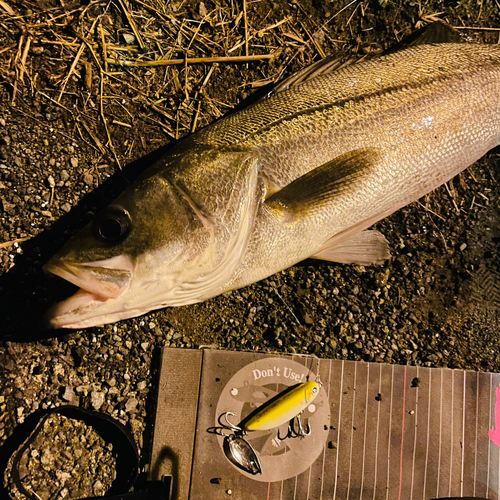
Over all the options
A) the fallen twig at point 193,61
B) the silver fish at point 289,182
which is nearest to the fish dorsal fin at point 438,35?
the silver fish at point 289,182

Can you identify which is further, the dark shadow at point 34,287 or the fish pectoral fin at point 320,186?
the dark shadow at point 34,287

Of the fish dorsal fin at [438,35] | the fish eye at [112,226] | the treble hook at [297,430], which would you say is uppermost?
the fish dorsal fin at [438,35]

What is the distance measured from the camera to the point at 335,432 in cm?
226

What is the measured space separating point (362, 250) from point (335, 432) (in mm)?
1140

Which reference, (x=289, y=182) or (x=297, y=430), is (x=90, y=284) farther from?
(x=297, y=430)

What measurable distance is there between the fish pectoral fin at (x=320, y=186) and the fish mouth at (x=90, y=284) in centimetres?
75

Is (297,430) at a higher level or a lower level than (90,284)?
lower

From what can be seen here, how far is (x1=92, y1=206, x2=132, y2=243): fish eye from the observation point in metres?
Answer: 1.52

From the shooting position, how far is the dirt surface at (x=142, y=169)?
83.4 inches

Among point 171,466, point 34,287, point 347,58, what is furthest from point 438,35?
point 171,466

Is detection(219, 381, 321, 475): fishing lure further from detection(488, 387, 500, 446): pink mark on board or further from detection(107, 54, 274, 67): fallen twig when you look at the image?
detection(107, 54, 274, 67): fallen twig

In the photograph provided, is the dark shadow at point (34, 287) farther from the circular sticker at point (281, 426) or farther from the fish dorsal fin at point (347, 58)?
the fish dorsal fin at point (347, 58)

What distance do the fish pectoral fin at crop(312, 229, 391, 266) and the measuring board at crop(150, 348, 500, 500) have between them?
0.66m

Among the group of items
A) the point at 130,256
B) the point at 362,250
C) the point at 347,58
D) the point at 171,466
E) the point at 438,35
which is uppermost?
the point at 438,35
